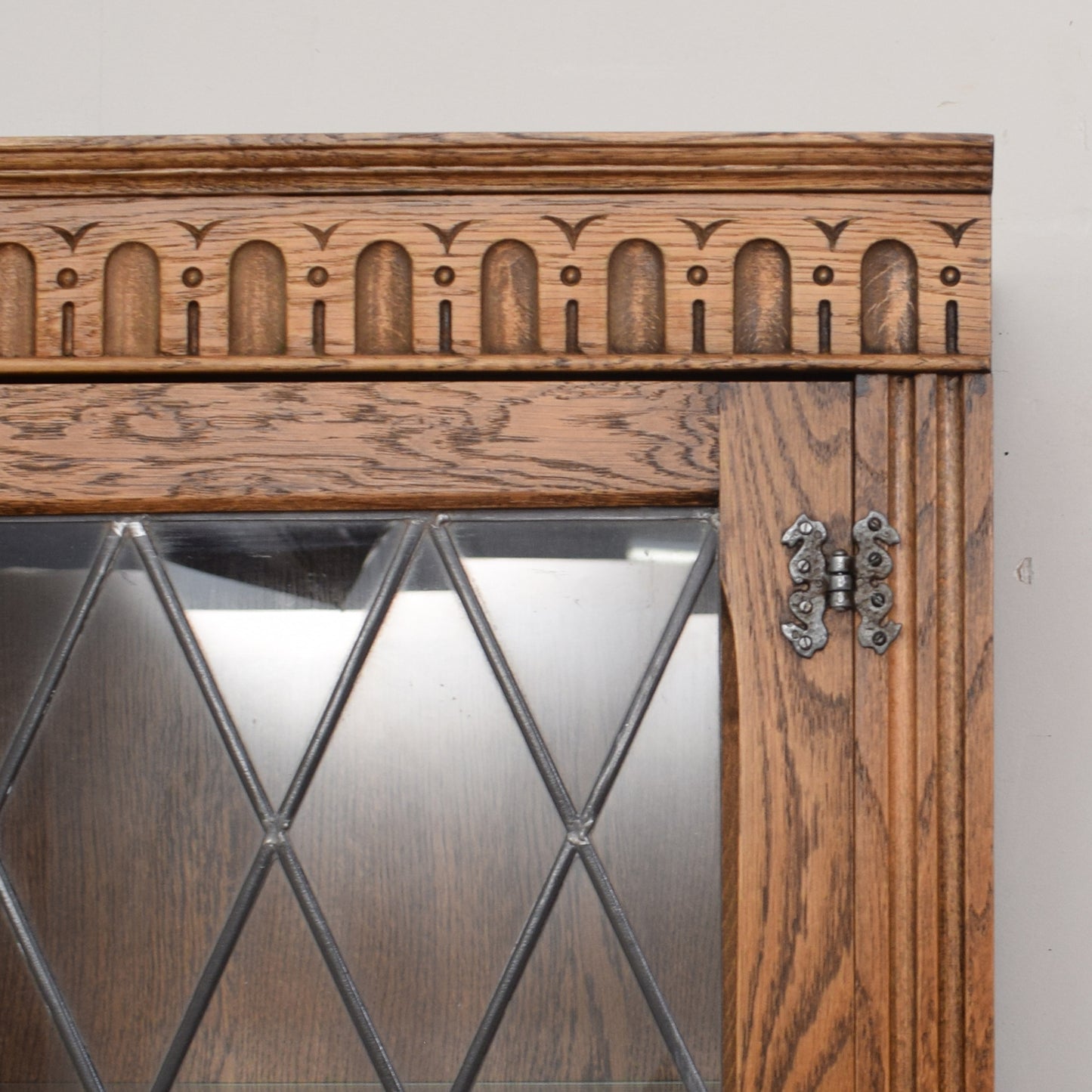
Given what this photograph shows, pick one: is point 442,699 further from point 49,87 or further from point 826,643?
point 49,87

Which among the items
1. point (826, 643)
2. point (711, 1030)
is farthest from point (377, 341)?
point (711, 1030)

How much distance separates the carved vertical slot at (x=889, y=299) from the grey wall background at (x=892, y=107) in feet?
0.78

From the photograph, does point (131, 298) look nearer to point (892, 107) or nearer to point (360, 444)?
point (360, 444)

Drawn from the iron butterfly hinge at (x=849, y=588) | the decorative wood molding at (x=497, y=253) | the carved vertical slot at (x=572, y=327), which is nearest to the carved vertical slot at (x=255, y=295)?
the decorative wood molding at (x=497, y=253)

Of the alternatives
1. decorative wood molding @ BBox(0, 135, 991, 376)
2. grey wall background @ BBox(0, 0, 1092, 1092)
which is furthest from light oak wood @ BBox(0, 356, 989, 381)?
grey wall background @ BBox(0, 0, 1092, 1092)

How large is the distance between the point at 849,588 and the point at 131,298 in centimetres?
32

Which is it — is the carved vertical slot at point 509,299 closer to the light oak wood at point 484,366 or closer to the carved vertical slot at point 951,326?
the light oak wood at point 484,366

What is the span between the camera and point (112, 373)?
1.49 ft

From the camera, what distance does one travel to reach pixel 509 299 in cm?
44

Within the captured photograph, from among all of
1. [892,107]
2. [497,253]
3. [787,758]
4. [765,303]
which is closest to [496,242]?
[497,253]

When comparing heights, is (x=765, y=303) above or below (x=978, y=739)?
above

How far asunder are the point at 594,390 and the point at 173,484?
18 centimetres

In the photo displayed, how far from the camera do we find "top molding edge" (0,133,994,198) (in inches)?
17.0

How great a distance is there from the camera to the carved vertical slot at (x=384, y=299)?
446 millimetres
